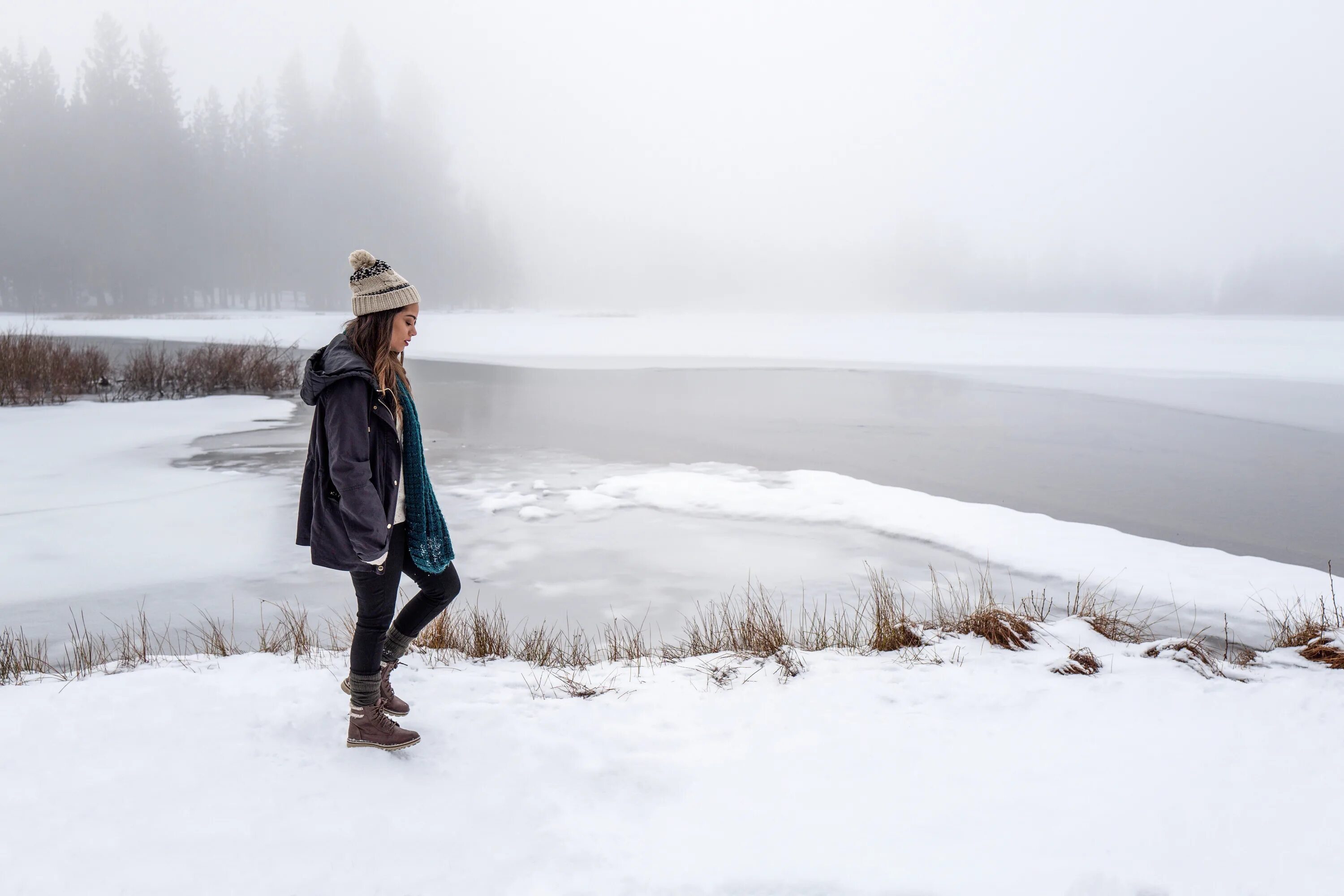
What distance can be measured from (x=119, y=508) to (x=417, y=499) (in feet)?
21.0

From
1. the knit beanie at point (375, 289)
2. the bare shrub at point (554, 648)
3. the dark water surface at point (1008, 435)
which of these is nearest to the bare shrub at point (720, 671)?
the bare shrub at point (554, 648)

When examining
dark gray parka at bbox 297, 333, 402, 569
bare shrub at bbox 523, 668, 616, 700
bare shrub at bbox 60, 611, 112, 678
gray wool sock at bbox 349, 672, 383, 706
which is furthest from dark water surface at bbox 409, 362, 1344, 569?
dark gray parka at bbox 297, 333, 402, 569

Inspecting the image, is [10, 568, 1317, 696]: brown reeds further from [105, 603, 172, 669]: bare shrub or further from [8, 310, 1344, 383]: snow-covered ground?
[8, 310, 1344, 383]: snow-covered ground

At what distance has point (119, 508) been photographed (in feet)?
25.4

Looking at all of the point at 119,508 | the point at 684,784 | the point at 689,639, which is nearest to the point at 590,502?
the point at 689,639

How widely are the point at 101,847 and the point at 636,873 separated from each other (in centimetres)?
163

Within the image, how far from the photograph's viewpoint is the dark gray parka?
105 inches

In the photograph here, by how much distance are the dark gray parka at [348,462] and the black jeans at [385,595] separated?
100 millimetres

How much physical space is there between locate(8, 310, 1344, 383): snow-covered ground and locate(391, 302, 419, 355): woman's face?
20.3 m

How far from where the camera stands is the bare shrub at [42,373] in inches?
547

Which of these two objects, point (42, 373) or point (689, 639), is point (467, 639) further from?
point (42, 373)

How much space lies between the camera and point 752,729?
344cm

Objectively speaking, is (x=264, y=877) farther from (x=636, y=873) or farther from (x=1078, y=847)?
(x=1078, y=847)

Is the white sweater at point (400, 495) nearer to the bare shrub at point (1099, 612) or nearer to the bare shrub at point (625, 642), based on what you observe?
the bare shrub at point (625, 642)
